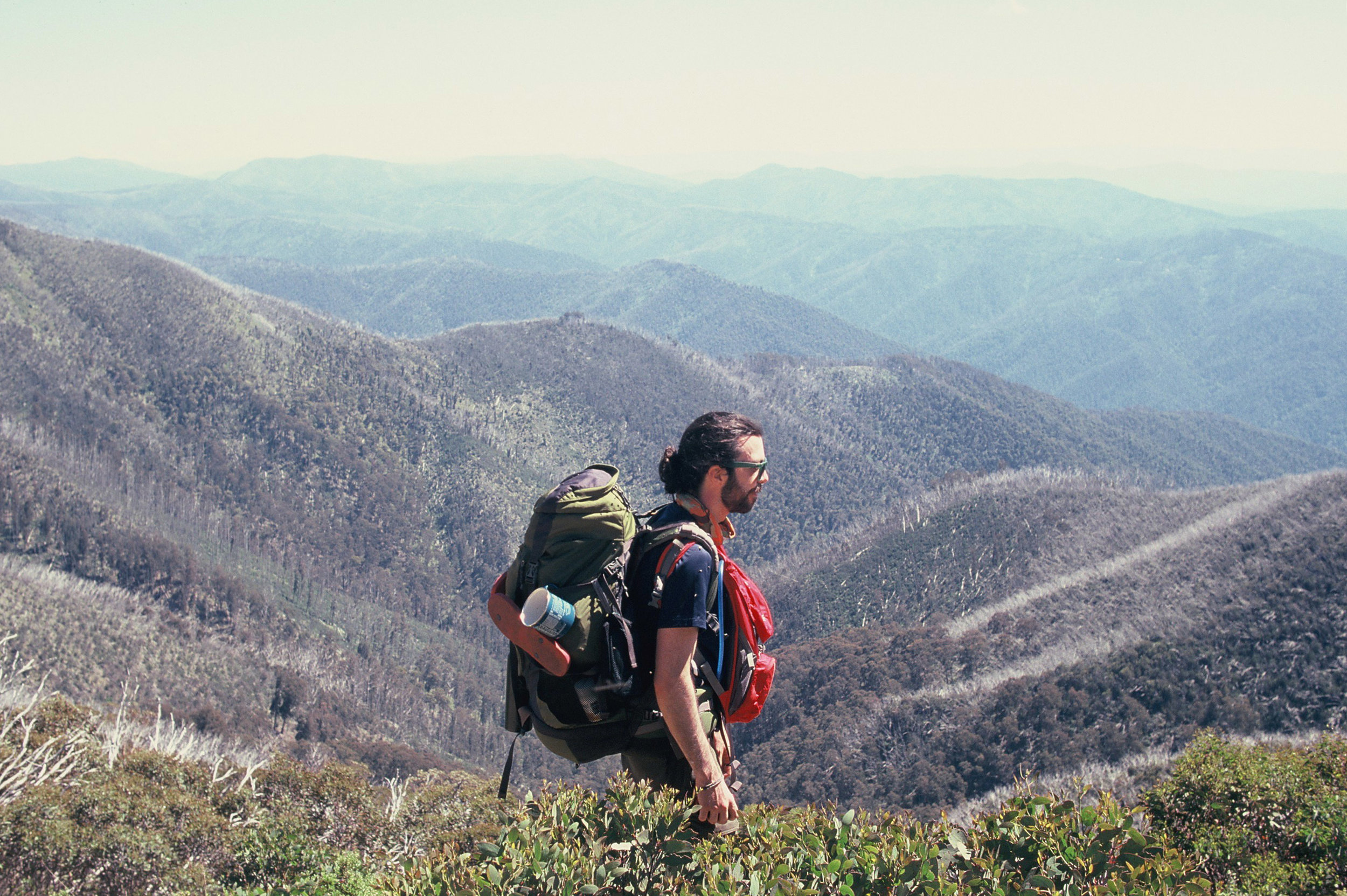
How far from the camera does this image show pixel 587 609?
4.29 meters

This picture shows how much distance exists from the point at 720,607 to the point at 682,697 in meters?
0.47

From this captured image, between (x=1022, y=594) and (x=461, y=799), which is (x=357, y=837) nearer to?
(x=461, y=799)

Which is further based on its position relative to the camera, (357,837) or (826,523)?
(826,523)

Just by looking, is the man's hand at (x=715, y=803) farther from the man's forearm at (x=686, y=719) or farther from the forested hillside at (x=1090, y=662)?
the forested hillside at (x=1090, y=662)

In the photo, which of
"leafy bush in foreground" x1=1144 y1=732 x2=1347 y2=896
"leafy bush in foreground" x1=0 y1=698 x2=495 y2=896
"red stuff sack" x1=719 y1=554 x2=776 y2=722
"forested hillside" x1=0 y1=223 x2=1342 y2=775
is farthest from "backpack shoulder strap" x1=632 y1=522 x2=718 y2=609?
"forested hillside" x1=0 y1=223 x2=1342 y2=775

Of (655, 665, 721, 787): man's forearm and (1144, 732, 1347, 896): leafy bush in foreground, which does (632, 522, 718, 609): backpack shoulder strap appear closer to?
(655, 665, 721, 787): man's forearm

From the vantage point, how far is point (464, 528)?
9331cm

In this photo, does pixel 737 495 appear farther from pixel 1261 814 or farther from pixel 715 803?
pixel 1261 814

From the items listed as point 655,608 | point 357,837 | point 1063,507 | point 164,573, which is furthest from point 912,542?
point 655,608

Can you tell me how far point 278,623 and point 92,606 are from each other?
57.8 feet

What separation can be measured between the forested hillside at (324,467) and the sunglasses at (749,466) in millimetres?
43419

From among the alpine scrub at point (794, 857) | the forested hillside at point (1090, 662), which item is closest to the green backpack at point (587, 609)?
the alpine scrub at point (794, 857)

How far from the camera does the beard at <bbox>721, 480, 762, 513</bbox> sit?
186 inches

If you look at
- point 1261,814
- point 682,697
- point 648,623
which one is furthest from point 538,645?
point 1261,814
